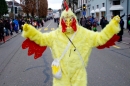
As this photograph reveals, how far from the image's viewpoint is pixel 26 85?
249 inches

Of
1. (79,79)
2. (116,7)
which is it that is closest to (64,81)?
(79,79)

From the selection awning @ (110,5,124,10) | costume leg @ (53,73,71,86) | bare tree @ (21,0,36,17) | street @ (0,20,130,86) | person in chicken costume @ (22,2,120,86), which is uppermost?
bare tree @ (21,0,36,17)

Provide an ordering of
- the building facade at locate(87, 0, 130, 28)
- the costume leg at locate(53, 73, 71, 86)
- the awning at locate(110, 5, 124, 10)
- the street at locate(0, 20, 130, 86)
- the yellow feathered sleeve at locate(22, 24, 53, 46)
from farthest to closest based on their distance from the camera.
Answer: the awning at locate(110, 5, 124, 10)
the building facade at locate(87, 0, 130, 28)
the street at locate(0, 20, 130, 86)
the yellow feathered sleeve at locate(22, 24, 53, 46)
the costume leg at locate(53, 73, 71, 86)

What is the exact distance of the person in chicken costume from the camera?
3.96 metres

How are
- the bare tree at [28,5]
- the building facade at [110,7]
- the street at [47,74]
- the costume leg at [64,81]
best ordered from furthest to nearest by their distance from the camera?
the bare tree at [28,5]
the building facade at [110,7]
the street at [47,74]
the costume leg at [64,81]

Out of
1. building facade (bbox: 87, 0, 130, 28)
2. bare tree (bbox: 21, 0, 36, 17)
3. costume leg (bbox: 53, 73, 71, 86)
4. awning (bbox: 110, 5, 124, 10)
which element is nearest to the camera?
costume leg (bbox: 53, 73, 71, 86)

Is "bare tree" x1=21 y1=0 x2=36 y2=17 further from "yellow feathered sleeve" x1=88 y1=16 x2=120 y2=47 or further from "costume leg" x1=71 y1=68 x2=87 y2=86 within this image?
"costume leg" x1=71 y1=68 x2=87 y2=86

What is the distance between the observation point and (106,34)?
406 cm

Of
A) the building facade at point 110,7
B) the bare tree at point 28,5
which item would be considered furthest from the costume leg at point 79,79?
the bare tree at point 28,5

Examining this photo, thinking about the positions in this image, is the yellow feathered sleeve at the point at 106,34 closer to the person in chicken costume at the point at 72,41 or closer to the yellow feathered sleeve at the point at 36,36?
the person in chicken costume at the point at 72,41

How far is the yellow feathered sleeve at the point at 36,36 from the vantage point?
4047 millimetres

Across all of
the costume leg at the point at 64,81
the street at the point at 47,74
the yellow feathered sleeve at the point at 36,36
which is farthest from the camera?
the street at the point at 47,74

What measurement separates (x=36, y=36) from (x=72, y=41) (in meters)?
0.64

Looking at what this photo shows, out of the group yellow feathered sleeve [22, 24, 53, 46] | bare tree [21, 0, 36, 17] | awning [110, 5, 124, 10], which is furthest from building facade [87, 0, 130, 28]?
bare tree [21, 0, 36, 17]
